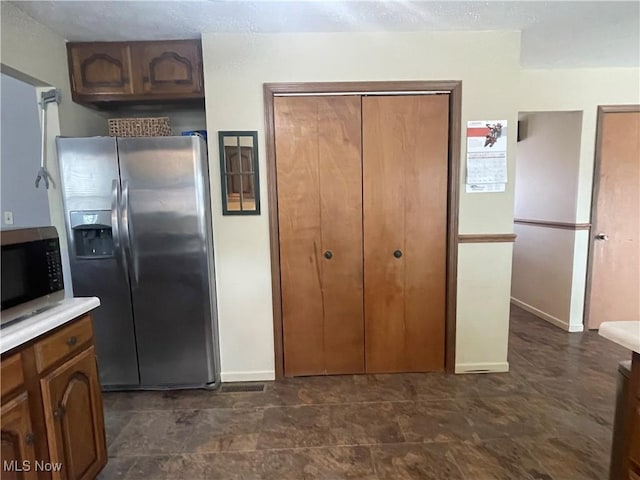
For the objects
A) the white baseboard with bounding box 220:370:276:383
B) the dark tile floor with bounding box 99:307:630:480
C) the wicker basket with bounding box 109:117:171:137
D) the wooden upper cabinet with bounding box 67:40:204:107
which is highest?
the wooden upper cabinet with bounding box 67:40:204:107

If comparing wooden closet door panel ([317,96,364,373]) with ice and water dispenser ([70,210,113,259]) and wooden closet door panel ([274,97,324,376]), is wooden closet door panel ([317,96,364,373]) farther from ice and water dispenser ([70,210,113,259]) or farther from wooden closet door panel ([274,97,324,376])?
ice and water dispenser ([70,210,113,259])

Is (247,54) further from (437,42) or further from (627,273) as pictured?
(627,273)

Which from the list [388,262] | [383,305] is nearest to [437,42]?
[388,262]

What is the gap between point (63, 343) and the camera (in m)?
1.41

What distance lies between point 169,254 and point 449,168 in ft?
6.56

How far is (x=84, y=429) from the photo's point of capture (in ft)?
5.01

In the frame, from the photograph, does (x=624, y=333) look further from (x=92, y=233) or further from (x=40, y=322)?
(x=92, y=233)

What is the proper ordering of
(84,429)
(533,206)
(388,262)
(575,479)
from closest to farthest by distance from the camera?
(84,429) → (575,479) → (388,262) → (533,206)

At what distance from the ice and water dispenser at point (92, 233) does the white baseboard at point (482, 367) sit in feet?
8.51

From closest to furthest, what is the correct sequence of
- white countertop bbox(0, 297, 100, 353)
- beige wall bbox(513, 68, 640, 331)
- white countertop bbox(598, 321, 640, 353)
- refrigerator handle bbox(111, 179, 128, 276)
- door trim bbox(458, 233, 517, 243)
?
white countertop bbox(598, 321, 640, 353)
white countertop bbox(0, 297, 100, 353)
refrigerator handle bbox(111, 179, 128, 276)
door trim bbox(458, 233, 517, 243)
beige wall bbox(513, 68, 640, 331)

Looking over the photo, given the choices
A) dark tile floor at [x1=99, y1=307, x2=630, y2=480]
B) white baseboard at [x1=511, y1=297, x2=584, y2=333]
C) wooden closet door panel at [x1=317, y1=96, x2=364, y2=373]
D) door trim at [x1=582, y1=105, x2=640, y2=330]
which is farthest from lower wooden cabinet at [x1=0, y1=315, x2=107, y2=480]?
door trim at [x1=582, y1=105, x2=640, y2=330]

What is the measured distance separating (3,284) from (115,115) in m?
2.00

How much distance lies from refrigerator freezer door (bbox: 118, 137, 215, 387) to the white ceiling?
70cm

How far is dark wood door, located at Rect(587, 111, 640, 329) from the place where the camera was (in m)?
3.14
